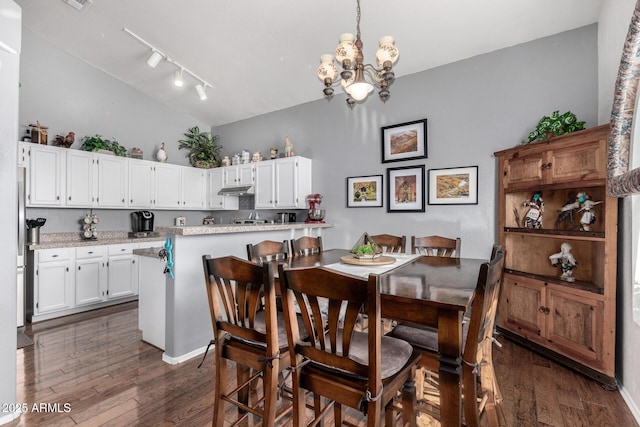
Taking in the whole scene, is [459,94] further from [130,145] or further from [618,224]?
[130,145]

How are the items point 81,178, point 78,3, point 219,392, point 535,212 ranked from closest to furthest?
1. point 219,392
2. point 535,212
3. point 78,3
4. point 81,178

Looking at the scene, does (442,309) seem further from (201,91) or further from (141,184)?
(141,184)

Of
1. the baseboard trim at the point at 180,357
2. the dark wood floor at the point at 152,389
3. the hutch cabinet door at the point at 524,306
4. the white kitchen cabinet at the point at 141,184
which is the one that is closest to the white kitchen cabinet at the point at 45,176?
the white kitchen cabinet at the point at 141,184

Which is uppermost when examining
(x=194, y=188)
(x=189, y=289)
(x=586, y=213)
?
(x=194, y=188)

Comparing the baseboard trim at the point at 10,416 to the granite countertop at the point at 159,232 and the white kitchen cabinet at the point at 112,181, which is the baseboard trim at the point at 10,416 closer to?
the granite countertop at the point at 159,232

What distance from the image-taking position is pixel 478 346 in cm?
145

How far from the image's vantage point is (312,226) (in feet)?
13.3

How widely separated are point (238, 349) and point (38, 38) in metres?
5.23

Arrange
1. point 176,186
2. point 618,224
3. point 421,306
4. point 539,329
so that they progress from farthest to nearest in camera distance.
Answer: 1. point 176,186
2. point 539,329
3. point 618,224
4. point 421,306

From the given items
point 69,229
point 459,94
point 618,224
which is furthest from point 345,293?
point 69,229


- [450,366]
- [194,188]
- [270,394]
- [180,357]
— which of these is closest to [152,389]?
[180,357]

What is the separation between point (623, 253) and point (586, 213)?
432mm

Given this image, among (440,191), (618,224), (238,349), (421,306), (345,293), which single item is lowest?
(238,349)

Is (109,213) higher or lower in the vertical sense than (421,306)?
higher
